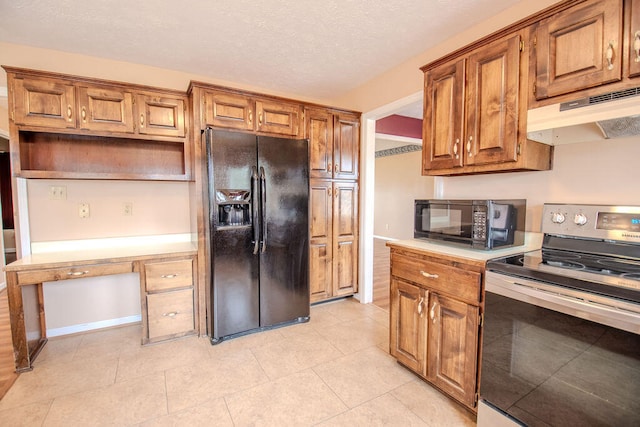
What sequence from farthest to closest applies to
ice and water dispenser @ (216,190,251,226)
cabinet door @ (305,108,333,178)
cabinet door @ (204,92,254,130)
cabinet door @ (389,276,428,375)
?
cabinet door @ (305,108,333,178) < cabinet door @ (204,92,254,130) < ice and water dispenser @ (216,190,251,226) < cabinet door @ (389,276,428,375)

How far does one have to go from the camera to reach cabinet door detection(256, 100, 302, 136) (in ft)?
9.07

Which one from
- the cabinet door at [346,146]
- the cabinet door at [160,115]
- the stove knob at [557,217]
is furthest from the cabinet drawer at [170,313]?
the stove knob at [557,217]

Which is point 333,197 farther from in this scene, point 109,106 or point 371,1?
point 109,106

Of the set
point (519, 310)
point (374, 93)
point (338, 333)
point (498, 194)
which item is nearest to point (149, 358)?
point (338, 333)

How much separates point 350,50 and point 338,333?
256cm

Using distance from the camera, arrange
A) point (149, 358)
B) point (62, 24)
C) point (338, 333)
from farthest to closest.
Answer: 1. point (338, 333)
2. point (149, 358)
3. point (62, 24)

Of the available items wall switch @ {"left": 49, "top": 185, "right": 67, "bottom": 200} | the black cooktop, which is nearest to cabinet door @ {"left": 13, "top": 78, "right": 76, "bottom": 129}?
wall switch @ {"left": 49, "top": 185, "right": 67, "bottom": 200}

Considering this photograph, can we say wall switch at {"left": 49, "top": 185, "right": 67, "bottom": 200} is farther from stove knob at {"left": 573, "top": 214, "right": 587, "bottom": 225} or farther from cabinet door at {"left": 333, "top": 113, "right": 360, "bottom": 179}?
stove knob at {"left": 573, "top": 214, "right": 587, "bottom": 225}

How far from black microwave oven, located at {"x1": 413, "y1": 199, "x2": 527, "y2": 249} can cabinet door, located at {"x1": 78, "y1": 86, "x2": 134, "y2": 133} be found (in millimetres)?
2599

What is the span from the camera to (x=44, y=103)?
2.22m

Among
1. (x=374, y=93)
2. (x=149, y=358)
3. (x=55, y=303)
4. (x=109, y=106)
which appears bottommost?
(x=149, y=358)

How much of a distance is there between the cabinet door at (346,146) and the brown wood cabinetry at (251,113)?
0.47m

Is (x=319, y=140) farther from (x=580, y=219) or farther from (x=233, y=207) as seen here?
(x=580, y=219)

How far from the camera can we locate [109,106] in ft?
7.88
